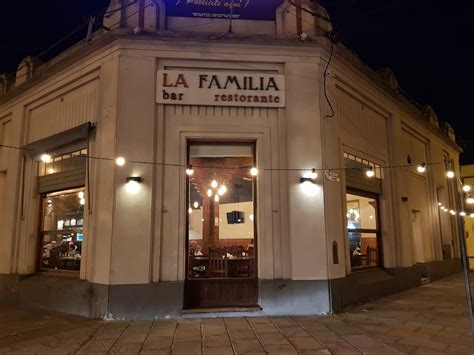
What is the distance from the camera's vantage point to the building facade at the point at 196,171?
8.61m

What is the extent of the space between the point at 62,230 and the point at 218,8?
267 inches

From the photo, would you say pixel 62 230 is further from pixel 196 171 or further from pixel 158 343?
pixel 158 343

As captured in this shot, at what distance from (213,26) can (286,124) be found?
2.96 metres

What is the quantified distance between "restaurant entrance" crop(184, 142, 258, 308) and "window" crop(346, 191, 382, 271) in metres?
2.99

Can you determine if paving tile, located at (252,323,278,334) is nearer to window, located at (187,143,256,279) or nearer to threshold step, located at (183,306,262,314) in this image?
threshold step, located at (183,306,262,314)

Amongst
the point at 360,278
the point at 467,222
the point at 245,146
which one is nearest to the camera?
the point at 245,146

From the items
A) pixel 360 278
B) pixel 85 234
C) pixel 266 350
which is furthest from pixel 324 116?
pixel 85 234

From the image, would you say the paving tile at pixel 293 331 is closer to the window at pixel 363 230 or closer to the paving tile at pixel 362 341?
the paving tile at pixel 362 341

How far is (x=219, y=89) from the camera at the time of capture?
9172 millimetres

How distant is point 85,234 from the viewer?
364 inches

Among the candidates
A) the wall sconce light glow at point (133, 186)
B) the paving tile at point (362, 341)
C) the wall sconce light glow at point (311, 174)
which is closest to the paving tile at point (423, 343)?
the paving tile at point (362, 341)

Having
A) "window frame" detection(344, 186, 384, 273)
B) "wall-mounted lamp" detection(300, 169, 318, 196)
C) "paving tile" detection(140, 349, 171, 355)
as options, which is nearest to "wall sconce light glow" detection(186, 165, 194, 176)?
"wall-mounted lamp" detection(300, 169, 318, 196)

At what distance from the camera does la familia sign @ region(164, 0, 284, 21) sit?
972 centimetres

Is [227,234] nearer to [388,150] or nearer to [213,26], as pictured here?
[213,26]
